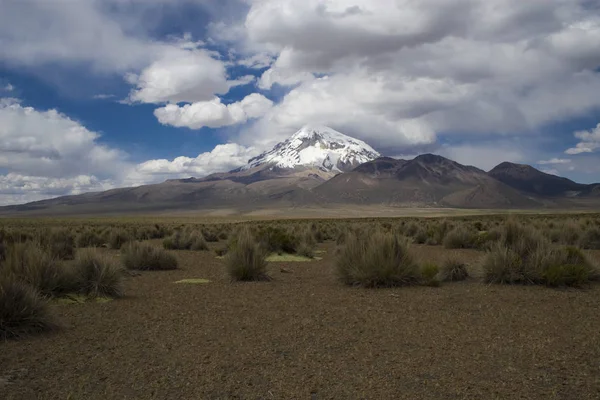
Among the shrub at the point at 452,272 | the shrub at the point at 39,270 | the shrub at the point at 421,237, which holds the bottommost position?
the shrub at the point at 421,237

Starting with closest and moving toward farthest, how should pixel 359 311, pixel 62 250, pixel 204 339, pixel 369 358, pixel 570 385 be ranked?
pixel 570 385 → pixel 369 358 → pixel 204 339 → pixel 359 311 → pixel 62 250

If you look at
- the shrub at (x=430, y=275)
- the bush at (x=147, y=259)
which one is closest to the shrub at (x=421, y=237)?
the bush at (x=147, y=259)

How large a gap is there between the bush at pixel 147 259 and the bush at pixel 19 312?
9.60m

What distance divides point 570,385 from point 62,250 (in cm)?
1902

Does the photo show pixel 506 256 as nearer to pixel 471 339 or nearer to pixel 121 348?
pixel 471 339

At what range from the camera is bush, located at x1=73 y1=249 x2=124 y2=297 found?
11.7m

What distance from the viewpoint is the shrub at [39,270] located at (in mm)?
10627

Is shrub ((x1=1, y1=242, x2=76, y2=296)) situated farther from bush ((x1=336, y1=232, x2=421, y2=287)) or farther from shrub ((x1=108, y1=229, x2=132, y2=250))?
shrub ((x1=108, y1=229, x2=132, y2=250))

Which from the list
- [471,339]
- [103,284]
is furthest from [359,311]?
[103,284]

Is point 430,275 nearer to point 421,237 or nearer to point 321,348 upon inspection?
point 321,348

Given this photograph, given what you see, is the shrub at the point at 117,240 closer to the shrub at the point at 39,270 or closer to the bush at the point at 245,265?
the bush at the point at 245,265

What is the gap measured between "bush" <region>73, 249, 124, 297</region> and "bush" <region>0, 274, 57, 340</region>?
129 inches

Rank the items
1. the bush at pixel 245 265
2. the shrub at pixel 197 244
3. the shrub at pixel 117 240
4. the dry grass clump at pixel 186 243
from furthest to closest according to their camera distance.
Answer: the shrub at pixel 117 240
the dry grass clump at pixel 186 243
the shrub at pixel 197 244
the bush at pixel 245 265

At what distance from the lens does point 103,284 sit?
463 inches
